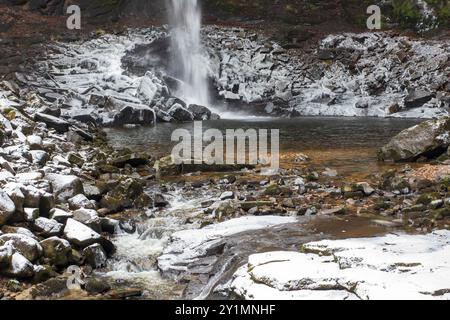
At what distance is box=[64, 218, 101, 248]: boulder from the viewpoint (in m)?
7.65

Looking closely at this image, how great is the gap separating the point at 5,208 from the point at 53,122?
31.2 feet

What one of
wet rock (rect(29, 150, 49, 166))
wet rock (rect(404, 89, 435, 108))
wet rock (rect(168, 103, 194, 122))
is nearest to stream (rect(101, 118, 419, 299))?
wet rock (rect(29, 150, 49, 166))

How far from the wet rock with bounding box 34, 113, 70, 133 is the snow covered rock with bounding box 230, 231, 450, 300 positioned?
11.9 m

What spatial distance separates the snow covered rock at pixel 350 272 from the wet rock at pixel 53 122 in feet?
38.9

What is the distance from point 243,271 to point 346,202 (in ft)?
14.1

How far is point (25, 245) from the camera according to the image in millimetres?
7000

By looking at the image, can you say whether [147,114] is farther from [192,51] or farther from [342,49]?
[342,49]

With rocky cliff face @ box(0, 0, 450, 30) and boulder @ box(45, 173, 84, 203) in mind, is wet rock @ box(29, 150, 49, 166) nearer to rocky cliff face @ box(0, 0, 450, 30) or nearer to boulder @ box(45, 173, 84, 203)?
boulder @ box(45, 173, 84, 203)

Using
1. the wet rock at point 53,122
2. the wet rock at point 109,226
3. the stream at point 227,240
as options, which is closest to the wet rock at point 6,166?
the wet rock at point 109,226

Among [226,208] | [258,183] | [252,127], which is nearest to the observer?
[226,208]

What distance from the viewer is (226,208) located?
31.2 ft

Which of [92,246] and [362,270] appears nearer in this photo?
[362,270]

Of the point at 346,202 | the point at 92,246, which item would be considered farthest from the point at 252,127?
the point at 92,246

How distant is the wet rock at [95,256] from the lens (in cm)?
746
